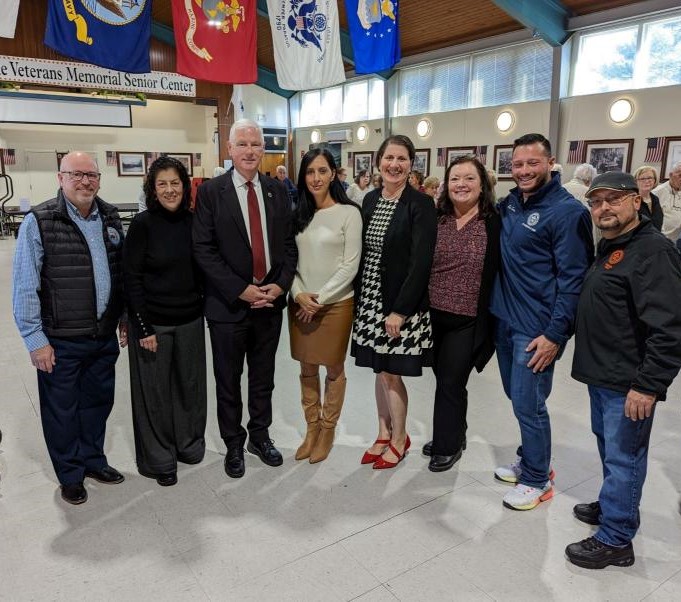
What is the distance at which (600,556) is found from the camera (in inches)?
79.7

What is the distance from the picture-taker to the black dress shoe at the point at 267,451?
9.17 feet

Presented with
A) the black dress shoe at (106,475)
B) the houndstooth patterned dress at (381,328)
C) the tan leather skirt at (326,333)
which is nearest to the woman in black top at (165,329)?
the black dress shoe at (106,475)

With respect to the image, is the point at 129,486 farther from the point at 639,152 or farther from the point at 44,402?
the point at 639,152

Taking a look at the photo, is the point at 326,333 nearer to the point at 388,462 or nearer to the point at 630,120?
the point at 388,462

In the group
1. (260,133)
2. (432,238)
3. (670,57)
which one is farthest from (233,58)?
(670,57)

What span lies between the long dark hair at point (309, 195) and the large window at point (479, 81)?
9.43 metres

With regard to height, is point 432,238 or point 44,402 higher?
point 432,238

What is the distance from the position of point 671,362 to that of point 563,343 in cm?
50

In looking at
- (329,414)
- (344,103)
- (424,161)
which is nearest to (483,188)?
(329,414)

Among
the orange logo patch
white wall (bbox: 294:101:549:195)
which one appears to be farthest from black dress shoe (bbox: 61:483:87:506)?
white wall (bbox: 294:101:549:195)

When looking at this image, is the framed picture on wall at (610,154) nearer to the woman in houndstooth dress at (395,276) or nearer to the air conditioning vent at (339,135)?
the air conditioning vent at (339,135)

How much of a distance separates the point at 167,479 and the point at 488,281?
1.85 metres

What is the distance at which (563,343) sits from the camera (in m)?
2.22

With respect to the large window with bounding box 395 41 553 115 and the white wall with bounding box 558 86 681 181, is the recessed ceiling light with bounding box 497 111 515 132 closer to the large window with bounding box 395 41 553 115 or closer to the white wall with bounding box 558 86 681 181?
the large window with bounding box 395 41 553 115
